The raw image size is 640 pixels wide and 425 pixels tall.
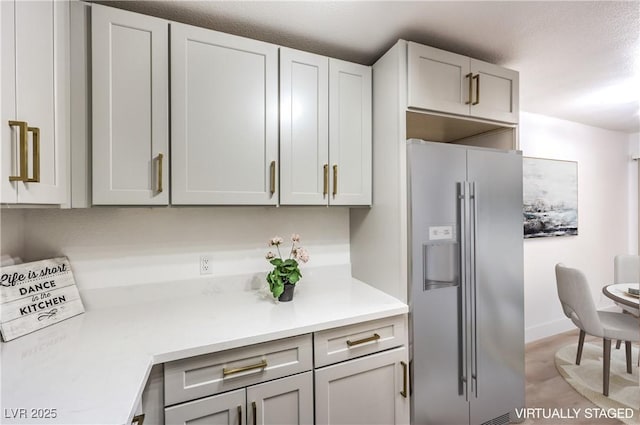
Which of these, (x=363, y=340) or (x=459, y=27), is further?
(x=459, y=27)

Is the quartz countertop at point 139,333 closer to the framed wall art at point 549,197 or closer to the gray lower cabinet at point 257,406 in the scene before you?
the gray lower cabinet at point 257,406

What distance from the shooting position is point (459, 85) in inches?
64.7

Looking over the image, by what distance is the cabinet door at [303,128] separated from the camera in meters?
1.53

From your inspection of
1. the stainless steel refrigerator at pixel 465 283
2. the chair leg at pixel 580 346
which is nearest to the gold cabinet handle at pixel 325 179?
the stainless steel refrigerator at pixel 465 283

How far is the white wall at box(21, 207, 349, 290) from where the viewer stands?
143 centimetres

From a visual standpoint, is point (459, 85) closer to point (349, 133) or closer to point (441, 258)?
point (349, 133)

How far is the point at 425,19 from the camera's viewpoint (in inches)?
57.1

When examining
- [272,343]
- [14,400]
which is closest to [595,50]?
[272,343]

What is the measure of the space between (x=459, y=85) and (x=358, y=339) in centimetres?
153

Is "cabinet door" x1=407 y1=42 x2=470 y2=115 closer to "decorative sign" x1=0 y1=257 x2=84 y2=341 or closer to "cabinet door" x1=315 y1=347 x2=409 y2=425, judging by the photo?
"cabinet door" x1=315 y1=347 x2=409 y2=425

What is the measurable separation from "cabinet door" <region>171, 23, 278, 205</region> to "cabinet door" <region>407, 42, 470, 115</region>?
749mm

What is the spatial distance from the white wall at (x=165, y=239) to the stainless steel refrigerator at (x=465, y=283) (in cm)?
69

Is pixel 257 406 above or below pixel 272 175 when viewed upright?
below

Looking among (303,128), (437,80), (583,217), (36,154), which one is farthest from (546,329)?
(36,154)
